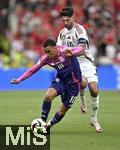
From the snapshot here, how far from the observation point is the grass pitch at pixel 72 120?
1184 cm

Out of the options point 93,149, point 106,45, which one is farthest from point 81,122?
point 106,45

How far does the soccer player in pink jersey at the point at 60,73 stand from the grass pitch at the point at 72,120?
1.98 feet

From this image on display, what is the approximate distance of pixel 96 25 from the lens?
29391 millimetres

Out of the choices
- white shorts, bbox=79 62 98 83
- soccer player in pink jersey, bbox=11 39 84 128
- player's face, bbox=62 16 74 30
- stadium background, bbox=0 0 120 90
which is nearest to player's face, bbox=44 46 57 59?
soccer player in pink jersey, bbox=11 39 84 128

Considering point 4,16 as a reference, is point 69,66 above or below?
below

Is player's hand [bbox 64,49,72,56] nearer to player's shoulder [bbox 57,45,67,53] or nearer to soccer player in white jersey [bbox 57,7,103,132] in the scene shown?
player's shoulder [bbox 57,45,67,53]

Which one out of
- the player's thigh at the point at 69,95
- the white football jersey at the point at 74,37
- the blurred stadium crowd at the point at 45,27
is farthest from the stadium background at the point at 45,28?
the player's thigh at the point at 69,95

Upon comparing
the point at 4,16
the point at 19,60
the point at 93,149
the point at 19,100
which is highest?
the point at 4,16

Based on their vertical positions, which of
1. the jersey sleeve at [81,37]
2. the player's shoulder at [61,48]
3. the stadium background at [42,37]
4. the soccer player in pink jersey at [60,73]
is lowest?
the soccer player in pink jersey at [60,73]

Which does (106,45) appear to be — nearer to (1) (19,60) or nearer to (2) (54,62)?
(1) (19,60)

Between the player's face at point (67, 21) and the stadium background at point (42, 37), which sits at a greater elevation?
the stadium background at point (42, 37)

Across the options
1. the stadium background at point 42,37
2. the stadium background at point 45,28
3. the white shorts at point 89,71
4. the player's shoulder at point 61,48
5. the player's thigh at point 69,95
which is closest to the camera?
the player's shoulder at point 61,48

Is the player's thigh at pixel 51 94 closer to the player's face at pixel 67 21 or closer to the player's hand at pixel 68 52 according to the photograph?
the player's hand at pixel 68 52

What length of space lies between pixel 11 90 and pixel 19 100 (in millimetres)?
4881
